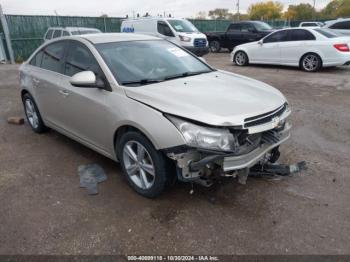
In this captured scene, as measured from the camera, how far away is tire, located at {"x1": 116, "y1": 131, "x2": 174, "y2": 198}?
3023 millimetres

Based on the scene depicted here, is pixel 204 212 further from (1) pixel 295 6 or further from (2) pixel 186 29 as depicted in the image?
(1) pixel 295 6

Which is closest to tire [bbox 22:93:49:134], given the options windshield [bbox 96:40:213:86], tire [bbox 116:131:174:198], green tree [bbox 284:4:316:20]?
windshield [bbox 96:40:213:86]

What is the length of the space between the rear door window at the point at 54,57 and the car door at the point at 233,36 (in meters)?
14.3

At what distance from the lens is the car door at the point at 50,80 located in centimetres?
429

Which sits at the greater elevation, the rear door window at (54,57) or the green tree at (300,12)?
the green tree at (300,12)

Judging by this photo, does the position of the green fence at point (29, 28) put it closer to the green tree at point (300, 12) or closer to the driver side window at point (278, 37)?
the driver side window at point (278, 37)

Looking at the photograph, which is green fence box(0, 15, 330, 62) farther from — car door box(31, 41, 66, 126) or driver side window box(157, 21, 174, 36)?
car door box(31, 41, 66, 126)

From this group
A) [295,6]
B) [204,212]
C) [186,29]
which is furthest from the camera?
[295,6]

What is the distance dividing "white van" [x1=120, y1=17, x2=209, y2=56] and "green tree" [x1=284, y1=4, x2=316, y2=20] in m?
60.6

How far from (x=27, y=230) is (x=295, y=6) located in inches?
3296

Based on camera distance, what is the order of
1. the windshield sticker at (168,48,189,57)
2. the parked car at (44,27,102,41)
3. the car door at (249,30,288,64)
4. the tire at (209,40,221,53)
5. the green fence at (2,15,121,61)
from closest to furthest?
the windshield sticker at (168,48,189,57) < the car door at (249,30,288,64) < the parked car at (44,27,102,41) < the green fence at (2,15,121,61) < the tire at (209,40,221,53)

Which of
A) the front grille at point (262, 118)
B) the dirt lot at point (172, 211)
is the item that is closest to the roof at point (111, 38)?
the dirt lot at point (172, 211)

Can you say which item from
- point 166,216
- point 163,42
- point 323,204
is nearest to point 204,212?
point 166,216

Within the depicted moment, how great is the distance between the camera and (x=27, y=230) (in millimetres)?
2920
